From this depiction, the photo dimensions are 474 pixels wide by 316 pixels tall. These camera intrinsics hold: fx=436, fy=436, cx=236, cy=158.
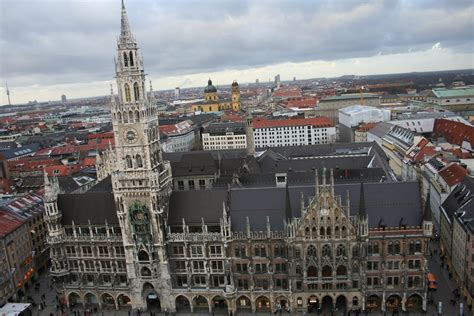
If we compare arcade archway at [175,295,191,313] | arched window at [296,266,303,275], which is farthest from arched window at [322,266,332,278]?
arcade archway at [175,295,191,313]

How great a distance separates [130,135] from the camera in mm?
80250

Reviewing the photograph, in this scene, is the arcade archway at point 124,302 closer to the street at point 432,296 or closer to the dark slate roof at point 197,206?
the street at point 432,296

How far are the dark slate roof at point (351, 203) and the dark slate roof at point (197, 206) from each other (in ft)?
9.32

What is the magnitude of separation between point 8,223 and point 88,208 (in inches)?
972

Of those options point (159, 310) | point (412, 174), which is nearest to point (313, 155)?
point (412, 174)

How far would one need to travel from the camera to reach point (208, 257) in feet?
270

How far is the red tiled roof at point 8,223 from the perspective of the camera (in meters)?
95.0

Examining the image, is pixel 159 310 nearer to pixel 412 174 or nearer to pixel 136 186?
pixel 136 186

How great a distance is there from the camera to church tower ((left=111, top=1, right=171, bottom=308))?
79250 mm

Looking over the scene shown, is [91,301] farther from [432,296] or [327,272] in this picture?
[432,296]

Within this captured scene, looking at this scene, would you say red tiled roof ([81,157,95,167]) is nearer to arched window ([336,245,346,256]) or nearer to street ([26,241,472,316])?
street ([26,241,472,316])

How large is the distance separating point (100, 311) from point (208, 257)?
25.6m

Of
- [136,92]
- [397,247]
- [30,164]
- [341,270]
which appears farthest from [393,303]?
[30,164]

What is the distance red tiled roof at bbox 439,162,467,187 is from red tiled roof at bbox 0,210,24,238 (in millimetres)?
102223
